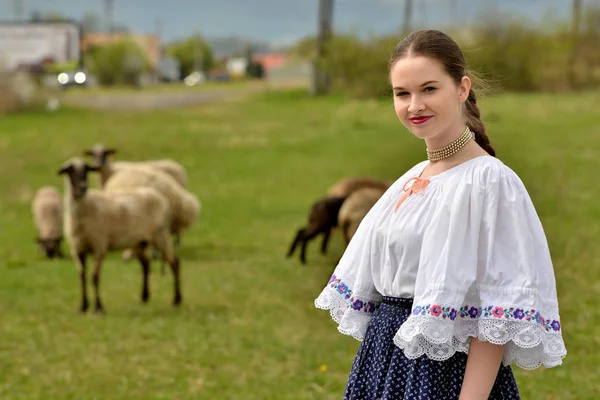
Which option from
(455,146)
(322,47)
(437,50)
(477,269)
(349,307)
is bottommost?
(322,47)

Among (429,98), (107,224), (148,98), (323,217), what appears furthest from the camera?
(148,98)

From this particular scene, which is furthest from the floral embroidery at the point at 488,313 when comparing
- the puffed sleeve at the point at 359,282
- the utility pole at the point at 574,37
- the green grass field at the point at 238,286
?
the utility pole at the point at 574,37

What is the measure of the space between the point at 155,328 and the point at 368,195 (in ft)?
9.83

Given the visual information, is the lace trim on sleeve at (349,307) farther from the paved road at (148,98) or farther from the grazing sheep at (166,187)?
the paved road at (148,98)

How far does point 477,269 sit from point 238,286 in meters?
8.31

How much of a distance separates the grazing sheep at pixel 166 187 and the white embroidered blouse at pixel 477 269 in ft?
31.4

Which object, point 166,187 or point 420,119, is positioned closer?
point 420,119

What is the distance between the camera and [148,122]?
3375 cm

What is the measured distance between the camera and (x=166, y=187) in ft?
40.8

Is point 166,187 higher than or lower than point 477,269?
lower

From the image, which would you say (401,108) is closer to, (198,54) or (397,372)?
(397,372)

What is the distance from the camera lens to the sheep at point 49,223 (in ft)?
48.5

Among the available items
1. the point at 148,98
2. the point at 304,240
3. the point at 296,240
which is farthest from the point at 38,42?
the point at 304,240

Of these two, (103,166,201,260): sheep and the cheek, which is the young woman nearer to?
the cheek
